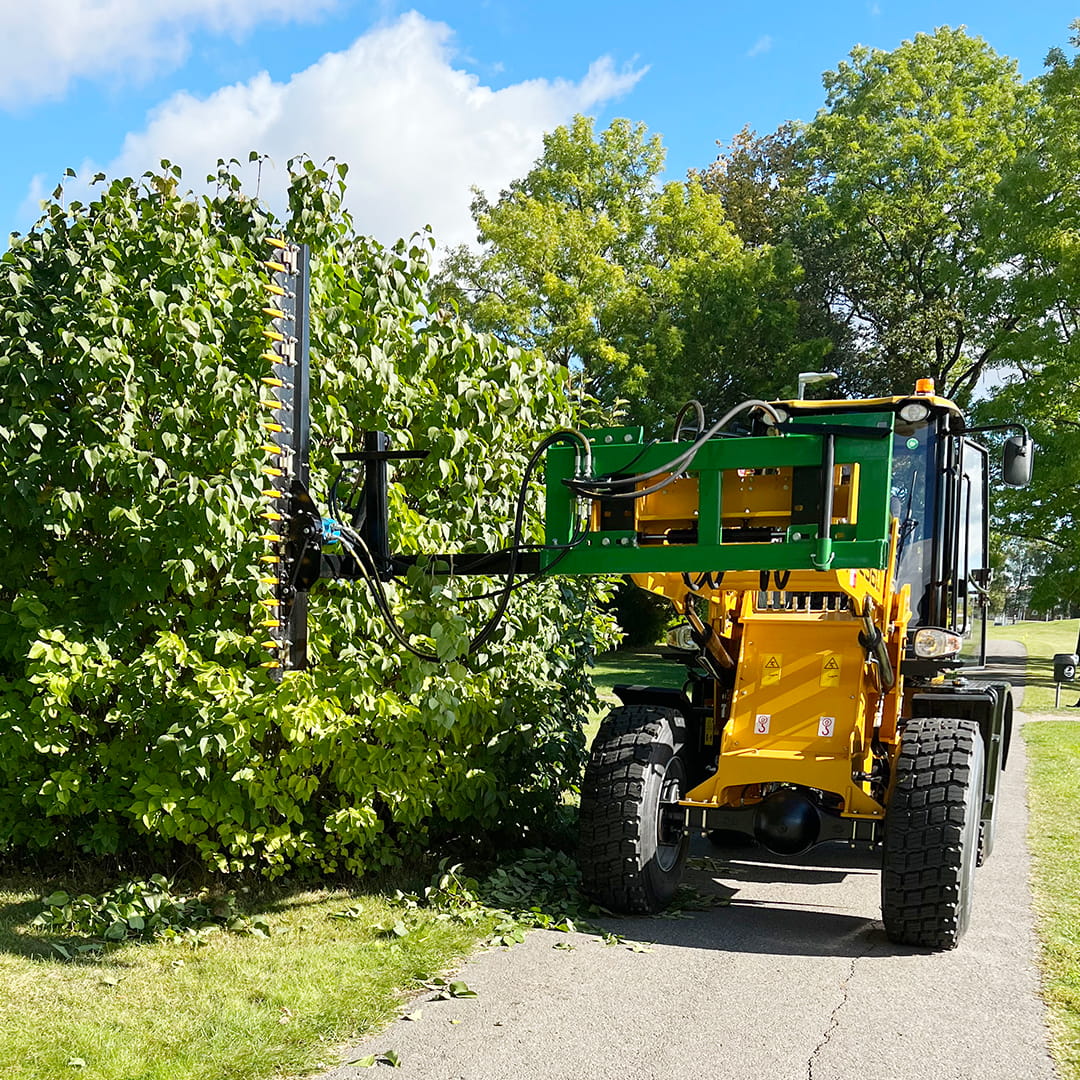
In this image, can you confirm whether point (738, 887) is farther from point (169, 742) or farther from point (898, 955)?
point (169, 742)

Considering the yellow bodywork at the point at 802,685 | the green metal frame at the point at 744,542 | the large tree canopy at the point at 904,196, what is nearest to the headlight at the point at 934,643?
the yellow bodywork at the point at 802,685

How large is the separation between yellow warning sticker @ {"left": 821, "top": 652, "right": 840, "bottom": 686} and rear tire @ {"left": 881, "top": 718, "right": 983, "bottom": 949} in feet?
2.26

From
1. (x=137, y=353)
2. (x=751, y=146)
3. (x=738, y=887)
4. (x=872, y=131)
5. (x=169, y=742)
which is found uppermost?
(x=751, y=146)

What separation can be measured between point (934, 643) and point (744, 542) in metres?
2.15

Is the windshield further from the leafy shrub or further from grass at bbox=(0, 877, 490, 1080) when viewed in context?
grass at bbox=(0, 877, 490, 1080)

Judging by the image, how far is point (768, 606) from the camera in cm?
758

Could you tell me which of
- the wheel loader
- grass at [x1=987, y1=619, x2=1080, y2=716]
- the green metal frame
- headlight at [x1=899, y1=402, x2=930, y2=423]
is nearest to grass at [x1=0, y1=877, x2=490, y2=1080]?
the wheel loader

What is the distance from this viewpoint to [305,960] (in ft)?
18.4

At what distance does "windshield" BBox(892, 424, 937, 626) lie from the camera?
24.5ft

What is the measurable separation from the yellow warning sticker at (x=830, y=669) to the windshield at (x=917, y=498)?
0.95m

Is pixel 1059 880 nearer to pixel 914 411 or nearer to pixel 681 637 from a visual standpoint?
pixel 681 637

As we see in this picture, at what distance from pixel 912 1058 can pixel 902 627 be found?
9.24ft

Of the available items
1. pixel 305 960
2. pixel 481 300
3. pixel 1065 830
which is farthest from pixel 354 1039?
pixel 481 300

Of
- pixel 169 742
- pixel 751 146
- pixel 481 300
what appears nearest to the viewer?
pixel 169 742
